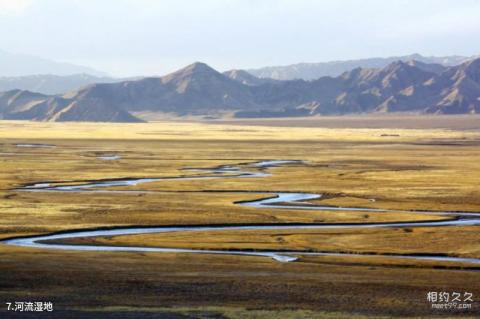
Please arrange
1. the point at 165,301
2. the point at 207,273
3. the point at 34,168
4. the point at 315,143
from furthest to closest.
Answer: the point at 315,143 < the point at 34,168 < the point at 207,273 < the point at 165,301

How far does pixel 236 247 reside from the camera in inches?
2098

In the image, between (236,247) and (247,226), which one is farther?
(247,226)

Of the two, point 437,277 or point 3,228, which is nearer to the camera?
point 437,277

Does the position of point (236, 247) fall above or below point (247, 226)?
above

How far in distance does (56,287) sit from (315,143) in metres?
151

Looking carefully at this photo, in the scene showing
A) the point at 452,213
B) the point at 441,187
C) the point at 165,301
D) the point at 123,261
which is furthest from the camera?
the point at 441,187

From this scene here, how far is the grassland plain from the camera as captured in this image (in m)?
37.7

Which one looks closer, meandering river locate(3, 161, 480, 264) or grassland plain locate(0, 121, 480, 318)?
grassland plain locate(0, 121, 480, 318)

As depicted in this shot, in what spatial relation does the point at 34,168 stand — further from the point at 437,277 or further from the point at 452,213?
the point at 437,277

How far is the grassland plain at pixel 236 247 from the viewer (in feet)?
124

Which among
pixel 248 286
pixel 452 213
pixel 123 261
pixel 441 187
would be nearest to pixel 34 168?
pixel 441 187

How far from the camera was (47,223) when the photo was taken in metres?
62.7

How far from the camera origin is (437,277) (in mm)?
43469

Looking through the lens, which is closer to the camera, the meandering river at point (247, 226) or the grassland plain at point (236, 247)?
the grassland plain at point (236, 247)
